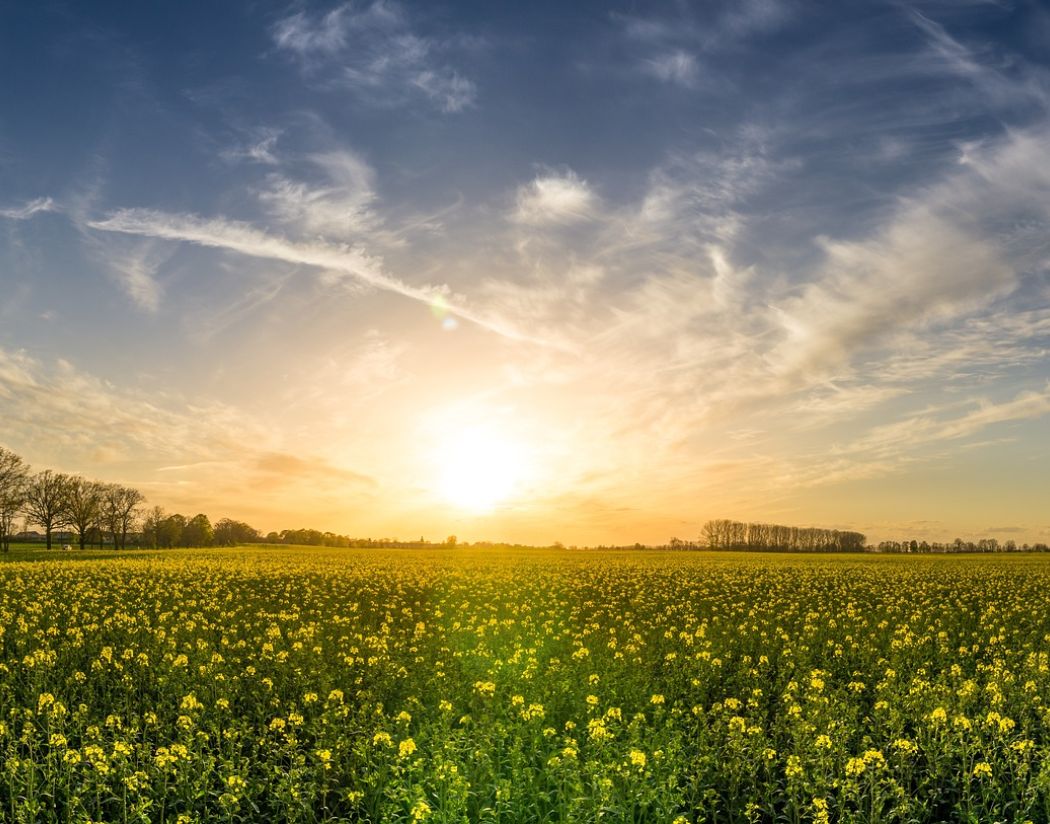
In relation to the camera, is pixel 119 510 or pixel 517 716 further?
pixel 119 510

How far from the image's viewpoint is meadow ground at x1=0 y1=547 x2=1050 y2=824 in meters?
8.30

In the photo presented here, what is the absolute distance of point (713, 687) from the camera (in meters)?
13.9

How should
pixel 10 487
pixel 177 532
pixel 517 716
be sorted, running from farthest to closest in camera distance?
pixel 177 532
pixel 10 487
pixel 517 716

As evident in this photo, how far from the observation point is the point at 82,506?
103 m

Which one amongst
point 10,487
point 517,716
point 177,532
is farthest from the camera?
point 177,532

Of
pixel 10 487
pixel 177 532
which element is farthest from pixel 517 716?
pixel 177 532

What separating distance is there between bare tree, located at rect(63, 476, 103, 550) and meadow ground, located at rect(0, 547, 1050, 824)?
296 feet

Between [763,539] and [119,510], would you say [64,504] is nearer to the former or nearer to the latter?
[119,510]

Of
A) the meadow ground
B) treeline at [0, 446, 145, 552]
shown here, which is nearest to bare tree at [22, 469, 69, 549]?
treeline at [0, 446, 145, 552]

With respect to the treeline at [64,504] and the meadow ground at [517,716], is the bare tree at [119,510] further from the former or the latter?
the meadow ground at [517,716]

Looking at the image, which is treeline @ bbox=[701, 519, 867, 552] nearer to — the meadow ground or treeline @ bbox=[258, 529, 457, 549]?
treeline @ bbox=[258, 529, 457, 549]

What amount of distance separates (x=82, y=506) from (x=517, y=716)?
111812 mm

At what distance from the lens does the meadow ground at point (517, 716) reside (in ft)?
27.2

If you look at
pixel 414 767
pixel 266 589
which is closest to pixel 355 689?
pixel 414 767
